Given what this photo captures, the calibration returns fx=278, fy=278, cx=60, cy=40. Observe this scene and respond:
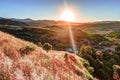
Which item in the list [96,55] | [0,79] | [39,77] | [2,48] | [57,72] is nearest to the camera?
[0,79]

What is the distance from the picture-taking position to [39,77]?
15.4 metres

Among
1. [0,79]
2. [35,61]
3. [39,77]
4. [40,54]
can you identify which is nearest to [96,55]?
[40,54]

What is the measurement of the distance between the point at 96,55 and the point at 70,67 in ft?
51.0

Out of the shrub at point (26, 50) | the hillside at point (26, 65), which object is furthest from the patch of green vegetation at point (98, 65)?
the shrub at point (26, 50)

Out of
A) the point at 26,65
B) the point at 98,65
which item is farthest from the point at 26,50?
the point at 98,65

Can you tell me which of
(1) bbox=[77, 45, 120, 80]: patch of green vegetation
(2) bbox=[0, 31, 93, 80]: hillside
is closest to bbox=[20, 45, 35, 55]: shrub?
(2) bbox=[0, 31, 93, 80]: hillside

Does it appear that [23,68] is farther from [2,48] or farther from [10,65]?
[2,48]

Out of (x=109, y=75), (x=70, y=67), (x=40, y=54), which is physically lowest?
(x=109, y=75)

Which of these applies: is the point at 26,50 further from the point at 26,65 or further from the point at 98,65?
the point at 98,65

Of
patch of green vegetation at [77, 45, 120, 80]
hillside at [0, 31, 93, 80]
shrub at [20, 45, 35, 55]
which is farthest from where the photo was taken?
patch of green vegetation at [77, 45, 120, 80]

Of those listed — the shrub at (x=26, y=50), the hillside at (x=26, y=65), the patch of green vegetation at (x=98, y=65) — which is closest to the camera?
the hillside at (x=26, y=65)

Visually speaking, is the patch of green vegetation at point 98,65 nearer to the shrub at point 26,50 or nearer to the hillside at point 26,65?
the hillside at point 26,65

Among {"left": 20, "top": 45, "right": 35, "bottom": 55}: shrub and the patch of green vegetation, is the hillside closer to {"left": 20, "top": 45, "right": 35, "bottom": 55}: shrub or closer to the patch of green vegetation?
{"left": 20, "top": 45, "right": 35, "bottom": 55}: shrub

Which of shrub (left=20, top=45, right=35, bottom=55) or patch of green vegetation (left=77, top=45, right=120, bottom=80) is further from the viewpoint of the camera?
patch of green vegetation (left=77, top=45, right=120, bottom=80)
